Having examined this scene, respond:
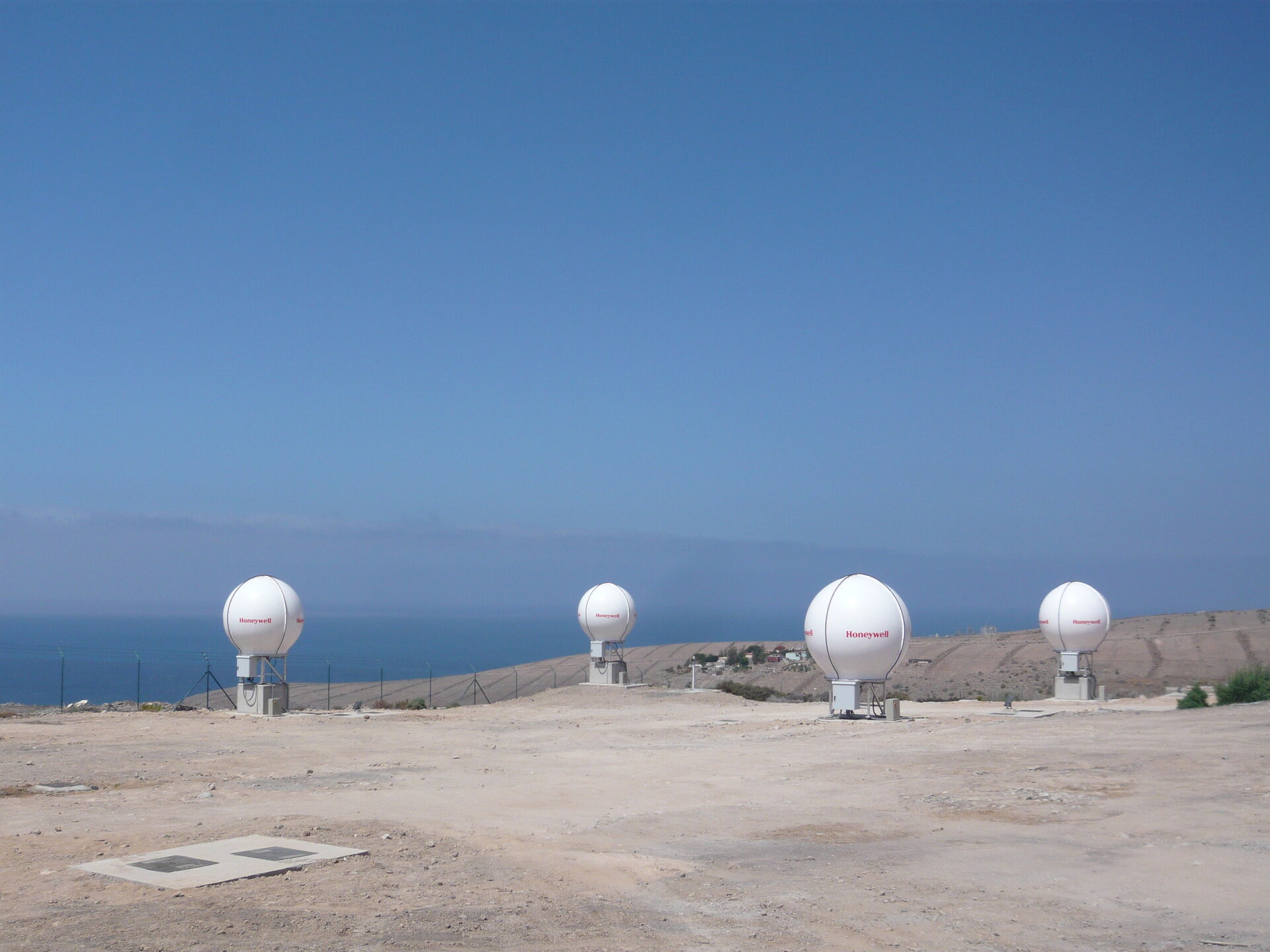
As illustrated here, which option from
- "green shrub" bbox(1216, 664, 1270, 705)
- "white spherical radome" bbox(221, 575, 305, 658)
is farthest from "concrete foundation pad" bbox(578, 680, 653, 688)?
"green shrub" bbox(1216, 664, 1270, 705)

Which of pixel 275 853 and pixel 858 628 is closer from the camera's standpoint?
pixel 275 853

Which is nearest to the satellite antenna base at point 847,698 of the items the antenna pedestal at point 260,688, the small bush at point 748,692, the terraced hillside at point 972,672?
the small bush at point 748,692

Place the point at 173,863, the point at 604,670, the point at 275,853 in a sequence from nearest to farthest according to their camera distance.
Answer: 1. the point at 173,863
2. the point at 275,853
3. the point at 604,670

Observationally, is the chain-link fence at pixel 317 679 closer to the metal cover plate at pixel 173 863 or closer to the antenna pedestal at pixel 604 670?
the antenna pedestal at pixel 604 670

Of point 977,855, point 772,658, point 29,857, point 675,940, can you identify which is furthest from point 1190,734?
point 772,658

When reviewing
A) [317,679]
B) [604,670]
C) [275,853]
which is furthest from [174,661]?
[275,853]

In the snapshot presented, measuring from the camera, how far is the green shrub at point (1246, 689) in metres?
25.9

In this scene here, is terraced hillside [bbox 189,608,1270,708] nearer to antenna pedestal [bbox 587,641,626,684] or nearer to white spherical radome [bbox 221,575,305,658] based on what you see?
antenna pedestal [bbox 587,641,626,684]

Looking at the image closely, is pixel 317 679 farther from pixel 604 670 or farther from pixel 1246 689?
pixel 1246 689

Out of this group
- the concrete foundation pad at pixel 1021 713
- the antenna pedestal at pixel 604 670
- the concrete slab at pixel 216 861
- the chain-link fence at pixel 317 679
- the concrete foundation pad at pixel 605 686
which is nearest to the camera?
the concrete slab at pixel 216 861

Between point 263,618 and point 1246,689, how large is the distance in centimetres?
2669

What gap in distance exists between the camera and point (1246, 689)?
26.4 m

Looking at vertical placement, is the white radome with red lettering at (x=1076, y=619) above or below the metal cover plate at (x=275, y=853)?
above

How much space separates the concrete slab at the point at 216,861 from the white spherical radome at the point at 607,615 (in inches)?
1260
